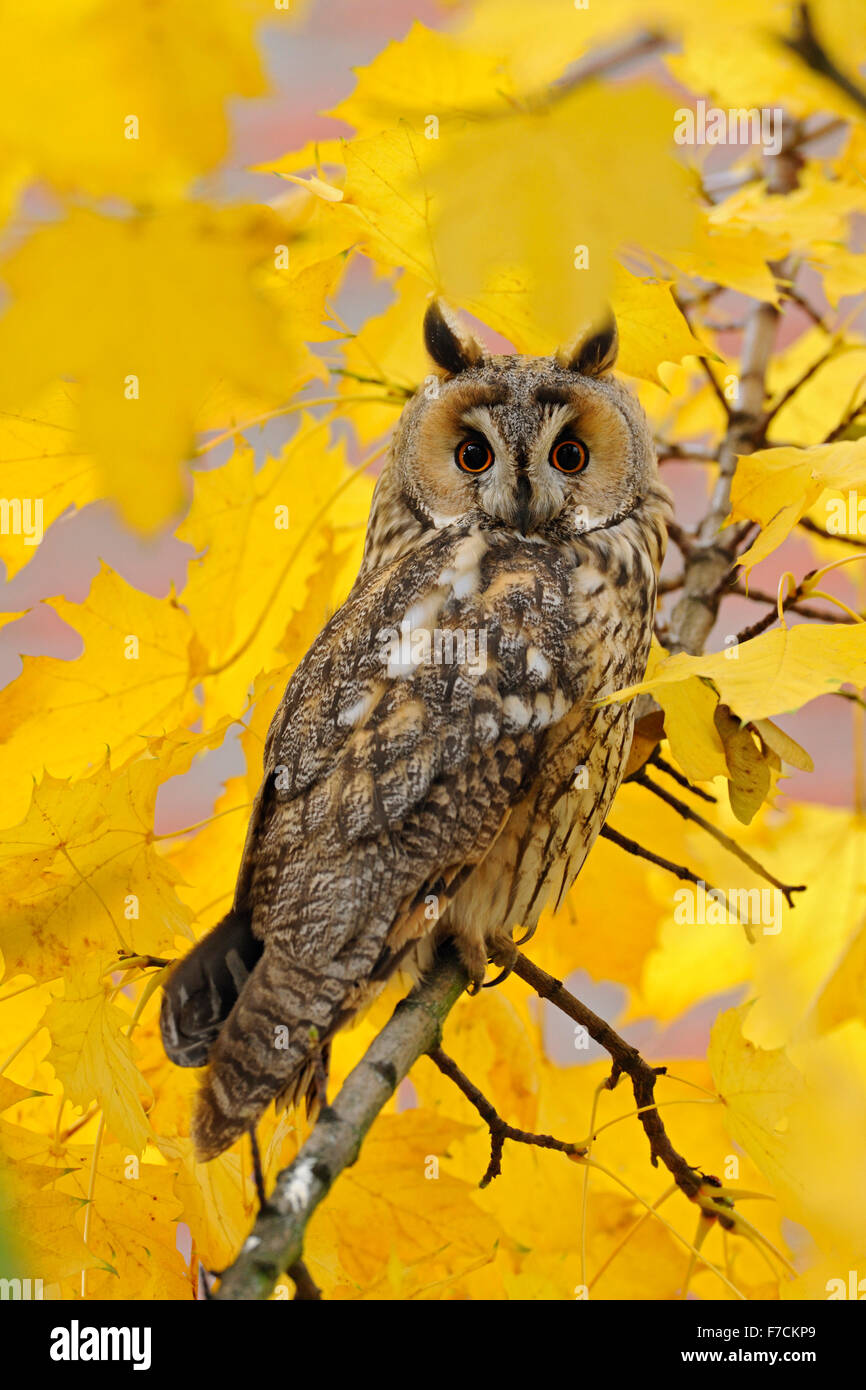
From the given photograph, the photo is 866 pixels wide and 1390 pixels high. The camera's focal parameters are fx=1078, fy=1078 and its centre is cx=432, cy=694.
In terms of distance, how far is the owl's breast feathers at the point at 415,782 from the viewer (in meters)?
1.00

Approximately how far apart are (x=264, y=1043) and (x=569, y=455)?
28.2 inches

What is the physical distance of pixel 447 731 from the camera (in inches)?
40.9

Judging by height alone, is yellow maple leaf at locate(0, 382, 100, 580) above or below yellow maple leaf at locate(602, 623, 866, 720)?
above

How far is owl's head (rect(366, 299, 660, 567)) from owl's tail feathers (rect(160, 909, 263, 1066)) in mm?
516

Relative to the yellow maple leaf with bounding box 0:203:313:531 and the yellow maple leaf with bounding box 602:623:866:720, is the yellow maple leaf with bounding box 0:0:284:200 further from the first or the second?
the yellow maple leaf with bounding box 602:623:866:720

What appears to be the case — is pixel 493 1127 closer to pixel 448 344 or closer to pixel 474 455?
pixel 474 455

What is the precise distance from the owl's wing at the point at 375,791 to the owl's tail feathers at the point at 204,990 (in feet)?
0.07

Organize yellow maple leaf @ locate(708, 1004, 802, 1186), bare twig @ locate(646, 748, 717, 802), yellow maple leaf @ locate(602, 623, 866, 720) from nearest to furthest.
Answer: yellow maple leaf @ locate(602, 623, 866, 720)
yellow maple leaf @ locate(708, 1004, 802, 1186)
bare twig @ locate(646, 748, 717, 802)

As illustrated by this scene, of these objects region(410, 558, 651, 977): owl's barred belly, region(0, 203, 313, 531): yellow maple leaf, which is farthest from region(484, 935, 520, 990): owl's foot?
region(0, 203, 313, 531): yellow maple leaf

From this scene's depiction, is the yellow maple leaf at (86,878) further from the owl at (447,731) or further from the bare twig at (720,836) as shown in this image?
the bare twig at (720,836)

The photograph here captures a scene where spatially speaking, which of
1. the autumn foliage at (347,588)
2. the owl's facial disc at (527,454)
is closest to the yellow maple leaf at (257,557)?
the autumn foliage at (347,588)

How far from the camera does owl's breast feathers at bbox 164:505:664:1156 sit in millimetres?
996

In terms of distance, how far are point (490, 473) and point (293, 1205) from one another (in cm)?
83

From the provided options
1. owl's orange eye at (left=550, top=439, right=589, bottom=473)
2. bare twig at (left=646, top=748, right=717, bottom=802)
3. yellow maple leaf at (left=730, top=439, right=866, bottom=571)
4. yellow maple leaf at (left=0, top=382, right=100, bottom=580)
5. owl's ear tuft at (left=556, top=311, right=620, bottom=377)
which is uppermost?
owl's ear tuft at (left=556, top=311, right=620, bottom=377)
